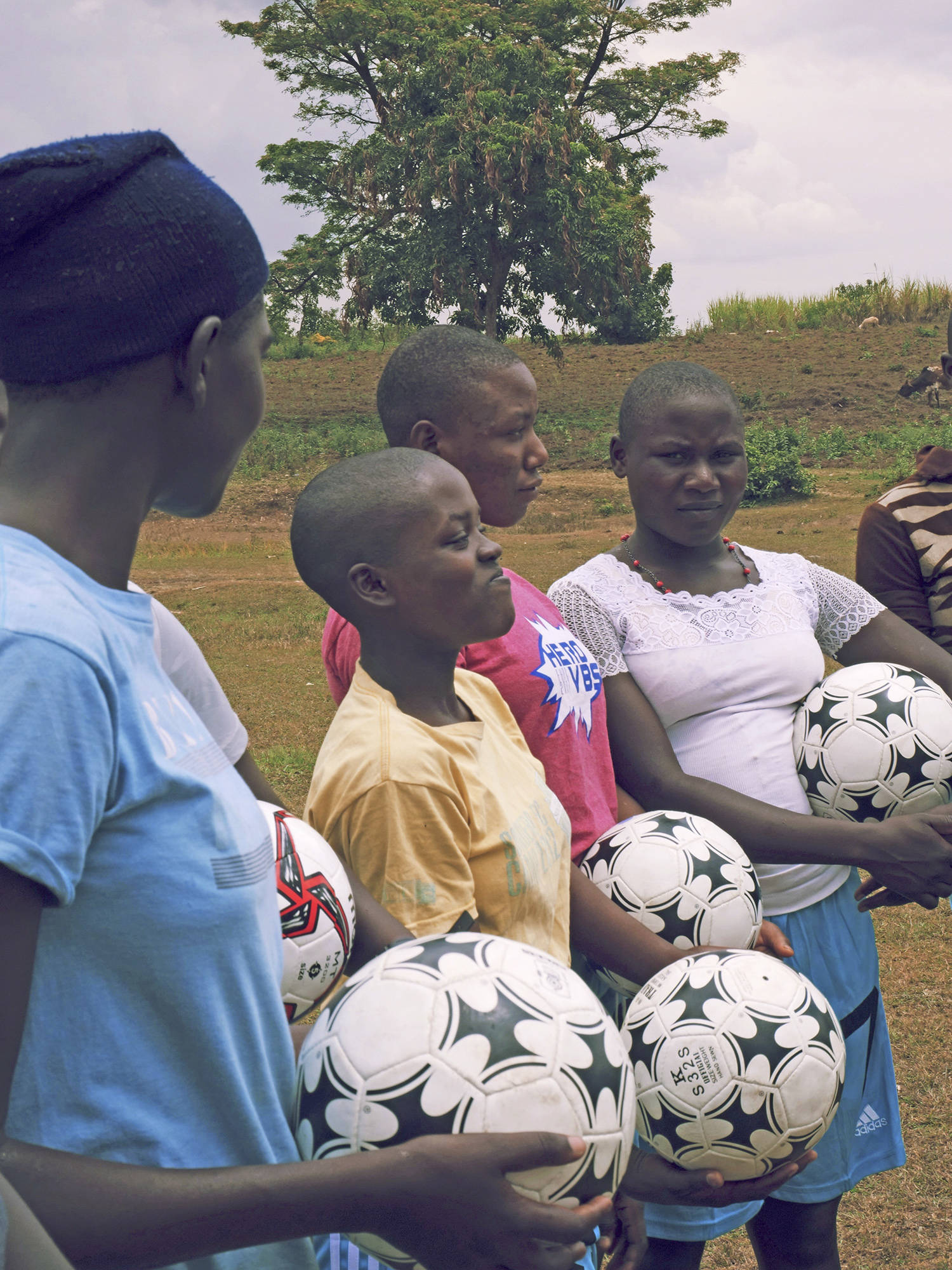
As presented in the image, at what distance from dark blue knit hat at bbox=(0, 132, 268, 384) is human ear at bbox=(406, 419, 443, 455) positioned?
1426mm

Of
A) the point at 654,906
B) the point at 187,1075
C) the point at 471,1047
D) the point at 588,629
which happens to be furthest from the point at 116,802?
the point at 588,629

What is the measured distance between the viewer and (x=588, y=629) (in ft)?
9.25

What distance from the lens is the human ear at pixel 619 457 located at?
307 centimetres

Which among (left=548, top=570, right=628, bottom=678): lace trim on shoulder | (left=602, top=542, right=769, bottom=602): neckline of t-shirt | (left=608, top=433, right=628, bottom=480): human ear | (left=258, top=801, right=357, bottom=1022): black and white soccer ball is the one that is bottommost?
(left=258, top=801, right=357, bottom=1022): black and white soccer ball

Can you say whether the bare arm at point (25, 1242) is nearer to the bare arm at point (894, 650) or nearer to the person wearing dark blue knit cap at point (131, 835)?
the person wearing dark blue knit cap at point (131, 835)

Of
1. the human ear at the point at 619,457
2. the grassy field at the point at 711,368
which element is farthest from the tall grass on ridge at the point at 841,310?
the human ear at the point at 619,457

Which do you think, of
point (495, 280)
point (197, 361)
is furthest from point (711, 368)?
point (197, 361)

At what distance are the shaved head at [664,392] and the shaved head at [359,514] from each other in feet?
2.61

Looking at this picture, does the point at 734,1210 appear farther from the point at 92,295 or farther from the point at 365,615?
the point at 92,295

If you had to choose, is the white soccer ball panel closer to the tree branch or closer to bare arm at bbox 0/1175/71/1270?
bare arm at bbox 0/1175/71/1270

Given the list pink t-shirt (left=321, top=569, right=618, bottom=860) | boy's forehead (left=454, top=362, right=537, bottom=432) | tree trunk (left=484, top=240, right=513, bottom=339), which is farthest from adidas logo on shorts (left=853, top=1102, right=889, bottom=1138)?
tree trunk (left=484, top=240, right=513, bottom=339)

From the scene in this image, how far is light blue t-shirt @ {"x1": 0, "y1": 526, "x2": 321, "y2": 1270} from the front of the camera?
42.6 inches

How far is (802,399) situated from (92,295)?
2409cm

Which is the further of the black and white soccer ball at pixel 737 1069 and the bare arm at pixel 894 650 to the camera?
the bare arm at pixel 894 650
